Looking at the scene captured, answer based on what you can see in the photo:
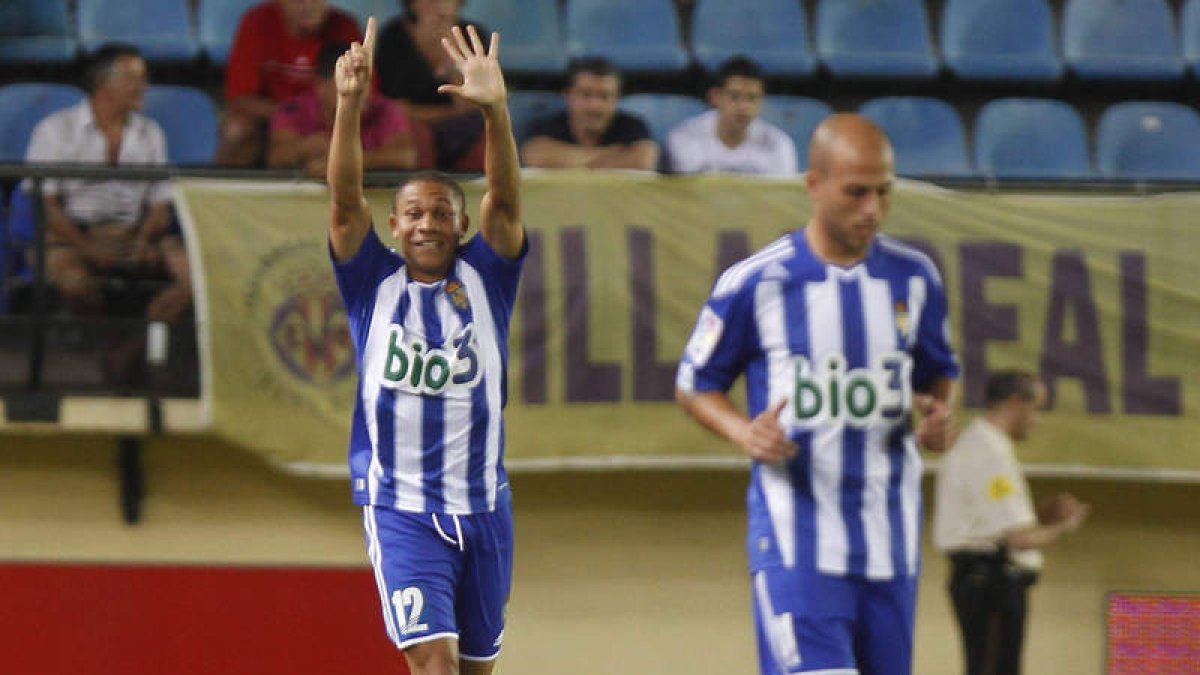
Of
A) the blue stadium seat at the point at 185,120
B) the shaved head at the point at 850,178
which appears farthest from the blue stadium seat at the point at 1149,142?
the shaved head at the point at 850,178

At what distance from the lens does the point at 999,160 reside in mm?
10391

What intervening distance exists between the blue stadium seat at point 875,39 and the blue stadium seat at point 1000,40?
165mm

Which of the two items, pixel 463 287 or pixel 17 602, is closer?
pixel 463 287

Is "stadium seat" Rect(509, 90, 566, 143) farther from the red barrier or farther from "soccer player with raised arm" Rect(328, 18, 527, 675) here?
"soccer player with raised arm" Rect(328, 18, 527, 675)

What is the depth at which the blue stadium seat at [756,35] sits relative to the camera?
Answer: 35.5 feet

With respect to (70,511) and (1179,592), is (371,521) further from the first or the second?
(1179,592)

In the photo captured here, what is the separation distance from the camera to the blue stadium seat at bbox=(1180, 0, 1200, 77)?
11148mm

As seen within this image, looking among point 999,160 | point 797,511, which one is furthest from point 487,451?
point 999,160

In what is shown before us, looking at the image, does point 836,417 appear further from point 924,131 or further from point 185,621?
point 924,131

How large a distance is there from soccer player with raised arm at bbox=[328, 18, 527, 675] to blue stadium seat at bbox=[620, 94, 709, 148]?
13.8 ft

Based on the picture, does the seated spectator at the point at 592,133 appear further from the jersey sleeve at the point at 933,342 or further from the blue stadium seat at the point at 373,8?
the jersey sleeve at the point at 933,342

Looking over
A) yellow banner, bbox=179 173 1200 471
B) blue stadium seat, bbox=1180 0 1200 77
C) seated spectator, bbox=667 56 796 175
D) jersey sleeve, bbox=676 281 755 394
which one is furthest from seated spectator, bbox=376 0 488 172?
blue stadium seat, bbox=1180 0 1200 77

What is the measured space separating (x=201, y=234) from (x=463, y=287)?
8.12 feet

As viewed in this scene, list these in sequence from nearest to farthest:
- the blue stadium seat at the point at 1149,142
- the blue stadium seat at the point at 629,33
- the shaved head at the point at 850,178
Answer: the shaved head at the point at 850,178, the blue stadium seat at the point at 1149,142, the blue stadium seat at the point at 629,33
